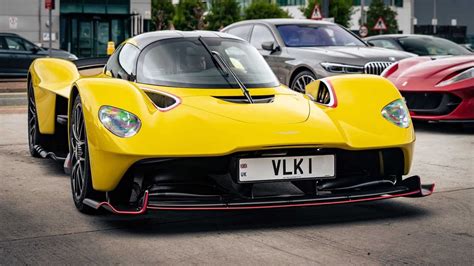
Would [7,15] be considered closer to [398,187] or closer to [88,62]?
[88,62]

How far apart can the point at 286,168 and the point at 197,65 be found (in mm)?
1283

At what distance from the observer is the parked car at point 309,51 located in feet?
42.3

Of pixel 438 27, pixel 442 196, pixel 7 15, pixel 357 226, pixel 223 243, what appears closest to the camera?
pixel 223 243

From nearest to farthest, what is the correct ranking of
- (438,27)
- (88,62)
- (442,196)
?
1. (442,196)
2. (88,62)
3. (438,27)

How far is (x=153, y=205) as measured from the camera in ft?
16.7

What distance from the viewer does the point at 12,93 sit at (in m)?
18.9

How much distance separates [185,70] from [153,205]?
139 centimetres

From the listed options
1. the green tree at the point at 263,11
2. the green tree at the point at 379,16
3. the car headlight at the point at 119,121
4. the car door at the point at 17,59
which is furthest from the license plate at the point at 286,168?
the green tree at the point at 379,16

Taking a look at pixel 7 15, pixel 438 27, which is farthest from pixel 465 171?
pixel 438 27

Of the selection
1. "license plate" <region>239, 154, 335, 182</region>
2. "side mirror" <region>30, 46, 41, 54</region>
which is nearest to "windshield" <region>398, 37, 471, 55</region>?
"license plate" <region>239, 154, 335, 182</region>

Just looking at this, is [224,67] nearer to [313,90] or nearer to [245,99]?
[245,99]

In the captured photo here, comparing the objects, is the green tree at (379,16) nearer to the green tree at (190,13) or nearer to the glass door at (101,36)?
the green tree at (190,13)

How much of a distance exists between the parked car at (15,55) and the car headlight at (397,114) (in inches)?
838

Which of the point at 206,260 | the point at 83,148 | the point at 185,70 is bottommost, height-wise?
the point at 206,260
